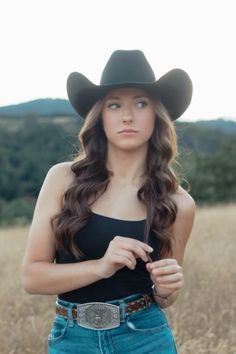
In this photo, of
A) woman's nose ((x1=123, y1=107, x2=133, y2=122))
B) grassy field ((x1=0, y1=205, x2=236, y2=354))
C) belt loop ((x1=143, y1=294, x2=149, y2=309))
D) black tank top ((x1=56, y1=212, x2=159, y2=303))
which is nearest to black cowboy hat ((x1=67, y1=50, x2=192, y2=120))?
woman's nose ((x1=123, y1=107, x2=133, y2=122))

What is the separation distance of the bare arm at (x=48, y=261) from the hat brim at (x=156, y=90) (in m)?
0.37

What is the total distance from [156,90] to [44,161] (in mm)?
38998

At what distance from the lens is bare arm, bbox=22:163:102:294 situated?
2.33 metres

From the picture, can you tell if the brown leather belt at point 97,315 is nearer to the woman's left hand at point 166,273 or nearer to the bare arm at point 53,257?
the bare arm at point 53,257

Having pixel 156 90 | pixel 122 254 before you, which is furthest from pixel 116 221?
pixel 156 90

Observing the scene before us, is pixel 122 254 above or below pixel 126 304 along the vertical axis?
above

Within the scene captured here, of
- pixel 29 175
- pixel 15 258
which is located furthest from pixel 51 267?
pixel 29 175

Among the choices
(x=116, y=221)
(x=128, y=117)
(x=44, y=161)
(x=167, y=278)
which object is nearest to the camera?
(x=167, y=278)

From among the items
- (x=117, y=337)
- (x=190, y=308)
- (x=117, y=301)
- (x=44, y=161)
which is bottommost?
(x=44, y=161)

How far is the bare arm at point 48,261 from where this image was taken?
2332mm

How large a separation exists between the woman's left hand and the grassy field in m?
1.54

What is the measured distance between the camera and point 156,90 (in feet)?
8.79

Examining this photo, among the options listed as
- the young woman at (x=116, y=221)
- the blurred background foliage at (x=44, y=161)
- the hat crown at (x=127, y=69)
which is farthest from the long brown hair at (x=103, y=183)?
the blurred background foliage at (x=44, y=161)

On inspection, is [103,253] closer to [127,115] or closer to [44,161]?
[127,115]
